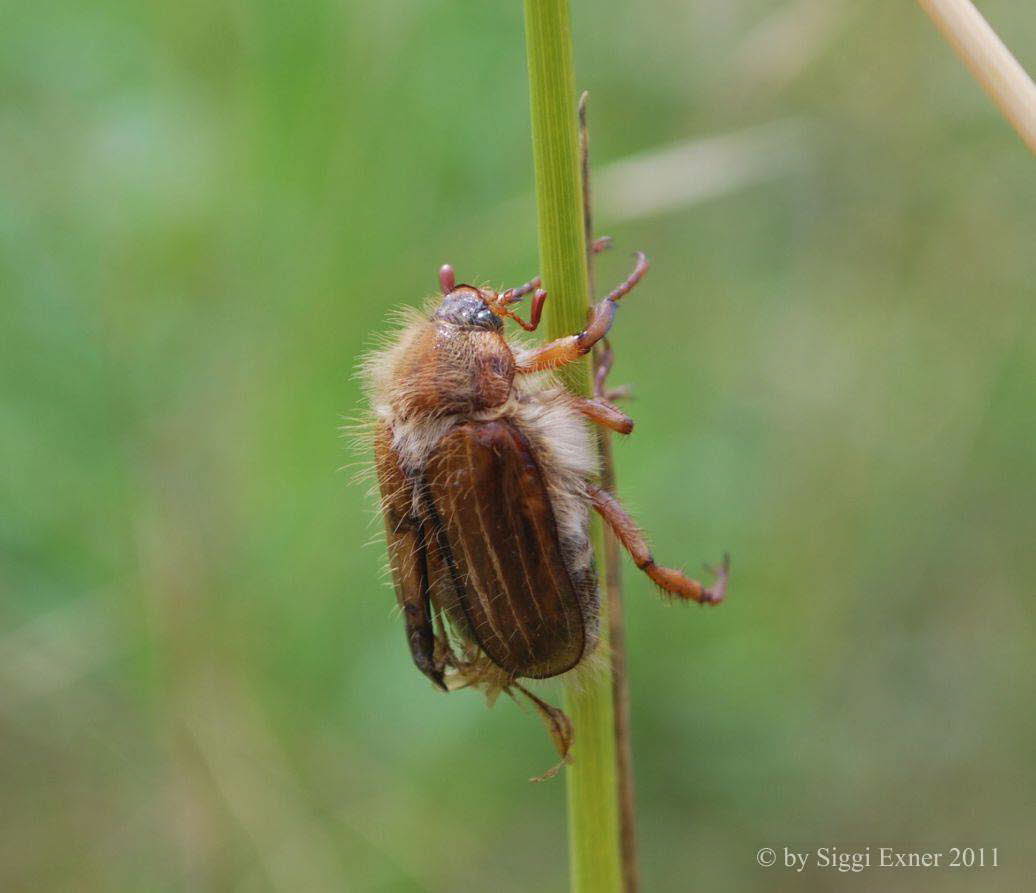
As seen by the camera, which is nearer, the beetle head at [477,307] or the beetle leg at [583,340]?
the beetle leg at [583,340]

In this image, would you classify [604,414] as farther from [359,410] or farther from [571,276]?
[359,410]

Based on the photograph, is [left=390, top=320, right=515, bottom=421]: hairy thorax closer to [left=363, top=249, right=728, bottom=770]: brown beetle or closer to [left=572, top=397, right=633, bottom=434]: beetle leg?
[left=363, top=249, right=728, bottom=770]: brown beetle

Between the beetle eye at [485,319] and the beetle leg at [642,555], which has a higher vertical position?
the beetle eye at [485,319]

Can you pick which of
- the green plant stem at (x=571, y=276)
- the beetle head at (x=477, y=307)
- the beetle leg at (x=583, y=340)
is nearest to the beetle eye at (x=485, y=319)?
the beetle head at (x=477, y=307)

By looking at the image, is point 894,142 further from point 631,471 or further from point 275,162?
point 275,162

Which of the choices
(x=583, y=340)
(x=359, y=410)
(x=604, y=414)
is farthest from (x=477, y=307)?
(x=583, y=340)

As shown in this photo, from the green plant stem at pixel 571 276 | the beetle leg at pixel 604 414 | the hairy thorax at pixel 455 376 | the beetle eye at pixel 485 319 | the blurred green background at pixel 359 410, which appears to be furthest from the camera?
the blurred green background at pixel 359 410

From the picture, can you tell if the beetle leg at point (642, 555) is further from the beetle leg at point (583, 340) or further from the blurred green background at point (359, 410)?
the beetle leg at point (583, 340)
